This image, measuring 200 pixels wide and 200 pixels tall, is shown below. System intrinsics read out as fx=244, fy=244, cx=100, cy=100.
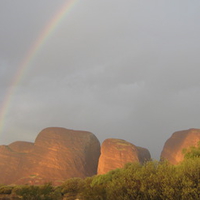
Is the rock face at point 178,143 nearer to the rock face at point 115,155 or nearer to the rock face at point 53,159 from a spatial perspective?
the rock face at point 115,155

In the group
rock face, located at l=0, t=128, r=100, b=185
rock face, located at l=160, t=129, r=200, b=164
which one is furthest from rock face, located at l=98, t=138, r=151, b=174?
rock face, located at l=160, t=129, r=200, b=164

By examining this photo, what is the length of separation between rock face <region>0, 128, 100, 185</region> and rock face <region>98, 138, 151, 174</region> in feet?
17.9

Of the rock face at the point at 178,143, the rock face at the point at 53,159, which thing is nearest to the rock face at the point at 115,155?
the rock face at the point at 53,159

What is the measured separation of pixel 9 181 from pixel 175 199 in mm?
65185

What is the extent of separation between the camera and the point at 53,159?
66.7 m

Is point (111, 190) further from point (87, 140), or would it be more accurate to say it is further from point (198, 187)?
point (87, 140)

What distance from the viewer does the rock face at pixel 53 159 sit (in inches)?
2501

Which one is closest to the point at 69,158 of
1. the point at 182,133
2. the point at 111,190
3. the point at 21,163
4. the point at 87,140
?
the point at 87,140

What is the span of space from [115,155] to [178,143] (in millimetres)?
22169

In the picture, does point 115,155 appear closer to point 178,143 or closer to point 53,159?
point 53,159

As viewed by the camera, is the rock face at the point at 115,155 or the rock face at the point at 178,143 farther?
the rock face at the point at 178,143

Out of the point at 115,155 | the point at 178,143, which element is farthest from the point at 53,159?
the point at 178,143

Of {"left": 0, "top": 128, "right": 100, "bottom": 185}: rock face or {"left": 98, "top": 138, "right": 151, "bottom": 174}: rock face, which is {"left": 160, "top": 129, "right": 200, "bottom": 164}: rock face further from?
{"left": 0, "top": 128, "right": 100, "bottom": 185}: rock face

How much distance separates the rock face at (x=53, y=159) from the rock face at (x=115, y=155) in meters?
5.45
